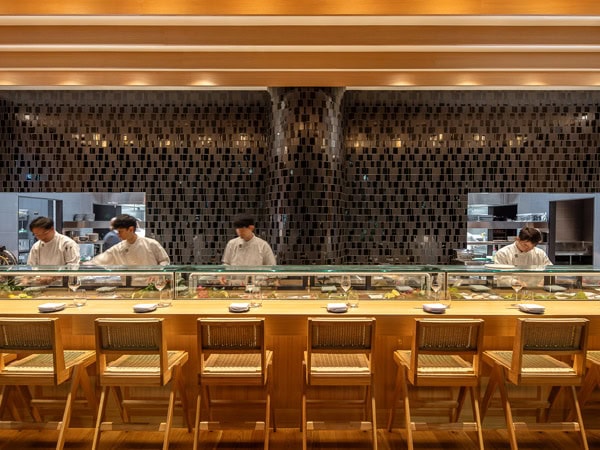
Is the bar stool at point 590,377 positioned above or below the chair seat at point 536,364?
below

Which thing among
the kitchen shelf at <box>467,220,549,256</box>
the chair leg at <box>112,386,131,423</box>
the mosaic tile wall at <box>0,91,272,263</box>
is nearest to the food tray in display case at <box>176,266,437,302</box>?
the chair leg at <box>112,386,131,423</box>

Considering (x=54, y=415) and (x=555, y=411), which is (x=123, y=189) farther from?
(x=555, y=411)

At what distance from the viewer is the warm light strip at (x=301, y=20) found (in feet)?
10.9

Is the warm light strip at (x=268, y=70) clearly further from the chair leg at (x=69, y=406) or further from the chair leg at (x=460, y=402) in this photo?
the chair leg at (x=460, y=402)

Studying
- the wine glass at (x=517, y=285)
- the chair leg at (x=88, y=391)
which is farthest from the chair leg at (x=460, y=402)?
the chair leg at (x=88, y=391)

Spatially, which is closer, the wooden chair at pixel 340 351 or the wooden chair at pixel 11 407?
the wooden chair at pixel 340 351

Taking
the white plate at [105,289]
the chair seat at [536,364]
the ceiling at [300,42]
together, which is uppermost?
the ceiling at [300,42]

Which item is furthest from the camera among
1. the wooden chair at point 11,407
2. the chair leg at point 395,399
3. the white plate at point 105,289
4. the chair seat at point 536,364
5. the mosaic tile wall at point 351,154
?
the mosaic tile wall at point 351,154

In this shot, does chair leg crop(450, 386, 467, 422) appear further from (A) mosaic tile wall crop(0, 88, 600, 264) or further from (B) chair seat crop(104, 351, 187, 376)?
(A) mosaic tile wall crop(0, 88, 600, 264)

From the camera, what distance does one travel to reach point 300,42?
355 centimetres

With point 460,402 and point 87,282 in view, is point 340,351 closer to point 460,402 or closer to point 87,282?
point 460,402

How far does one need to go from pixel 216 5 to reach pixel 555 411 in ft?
12.4

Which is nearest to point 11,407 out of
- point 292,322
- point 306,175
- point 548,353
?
point 292,322

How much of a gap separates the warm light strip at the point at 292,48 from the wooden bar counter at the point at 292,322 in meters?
2.12
